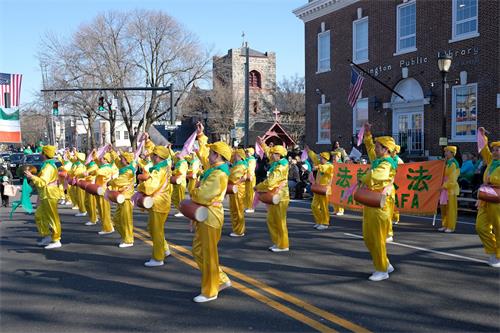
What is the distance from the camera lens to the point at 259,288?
6.19 meters

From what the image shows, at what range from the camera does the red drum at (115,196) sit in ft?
27.9

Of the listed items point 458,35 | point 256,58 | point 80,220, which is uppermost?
point 256,58

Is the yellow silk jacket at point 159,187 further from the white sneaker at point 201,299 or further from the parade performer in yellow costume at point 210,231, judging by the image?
the white sneaker at point 201,299

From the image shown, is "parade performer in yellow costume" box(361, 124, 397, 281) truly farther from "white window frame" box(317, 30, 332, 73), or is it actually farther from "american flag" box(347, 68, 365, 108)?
"white window frame" box(317, 30, 332, 73)

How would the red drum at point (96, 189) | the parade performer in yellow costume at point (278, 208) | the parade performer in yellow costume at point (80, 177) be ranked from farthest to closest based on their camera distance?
the parade performer in yellow costume at point (80, 177) → the red drum at point (96, 189) → the parade performer in yellow costume at point (278, 208)

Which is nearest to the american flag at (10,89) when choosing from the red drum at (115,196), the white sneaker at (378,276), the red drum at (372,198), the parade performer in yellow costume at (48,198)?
the parade performer in yellow costume at (48,198)

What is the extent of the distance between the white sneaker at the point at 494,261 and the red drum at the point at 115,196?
618 centimetres

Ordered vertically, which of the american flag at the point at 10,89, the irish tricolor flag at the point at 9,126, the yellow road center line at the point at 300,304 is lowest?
the yellow road center line at the point at 300,304

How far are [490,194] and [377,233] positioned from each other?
2.15 meters

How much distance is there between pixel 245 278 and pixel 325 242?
9.97 feet

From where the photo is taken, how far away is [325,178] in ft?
37.0

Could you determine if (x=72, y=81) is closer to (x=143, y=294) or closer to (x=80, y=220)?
(x=80, y=220)

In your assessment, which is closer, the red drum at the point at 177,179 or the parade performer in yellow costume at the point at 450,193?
the parade performer in yellow costume at the point at 450,193

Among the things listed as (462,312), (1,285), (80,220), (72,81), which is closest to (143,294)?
(1,285)
